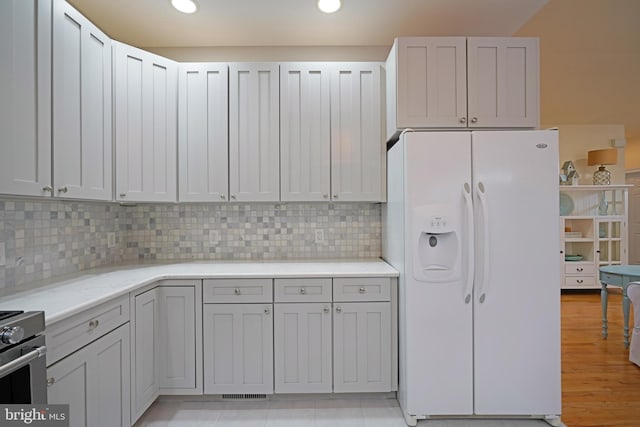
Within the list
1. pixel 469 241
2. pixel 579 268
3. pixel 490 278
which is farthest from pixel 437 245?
pixel 579 268

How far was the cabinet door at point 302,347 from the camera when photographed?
85.9 inches

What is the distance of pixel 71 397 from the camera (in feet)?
4.59

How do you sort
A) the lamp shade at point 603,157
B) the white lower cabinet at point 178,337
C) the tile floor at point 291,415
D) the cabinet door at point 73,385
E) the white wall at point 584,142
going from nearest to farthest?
1. the cabinet door at point 73,385
2. the tile floor at point 291,415
3. the white lower cabinet at point 178,337
4. the lamp shade at point 603,157
5. the white wall at point 584,142

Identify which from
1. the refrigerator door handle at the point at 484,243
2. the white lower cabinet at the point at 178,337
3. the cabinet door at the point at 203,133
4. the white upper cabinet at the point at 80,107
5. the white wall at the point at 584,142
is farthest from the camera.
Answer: the white wall at the point at 584,142

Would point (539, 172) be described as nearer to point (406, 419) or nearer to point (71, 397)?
point (406, 419)

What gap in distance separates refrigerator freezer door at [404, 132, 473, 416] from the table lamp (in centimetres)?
491

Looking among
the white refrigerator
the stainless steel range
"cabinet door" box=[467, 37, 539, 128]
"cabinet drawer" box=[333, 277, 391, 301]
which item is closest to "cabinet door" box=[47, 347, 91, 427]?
the stainless steel range

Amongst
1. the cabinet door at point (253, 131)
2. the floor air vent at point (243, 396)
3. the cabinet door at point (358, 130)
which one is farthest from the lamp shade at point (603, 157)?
the floor air vent at point (243, 396)

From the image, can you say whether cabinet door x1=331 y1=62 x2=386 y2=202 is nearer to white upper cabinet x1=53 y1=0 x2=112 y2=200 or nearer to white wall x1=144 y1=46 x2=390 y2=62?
white wall x1=144 y1=46 x2=390 y2=62

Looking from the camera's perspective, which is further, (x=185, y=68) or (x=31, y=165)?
(x=185, y=68)

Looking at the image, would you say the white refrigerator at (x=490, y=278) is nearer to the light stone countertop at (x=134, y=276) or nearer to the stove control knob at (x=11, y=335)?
the light stone countertop at (x=134, y=276)

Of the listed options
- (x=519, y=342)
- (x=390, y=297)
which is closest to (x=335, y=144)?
(x=390, y=297)

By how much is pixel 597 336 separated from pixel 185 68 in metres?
4.76

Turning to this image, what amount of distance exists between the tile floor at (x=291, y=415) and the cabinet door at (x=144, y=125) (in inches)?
57.2
